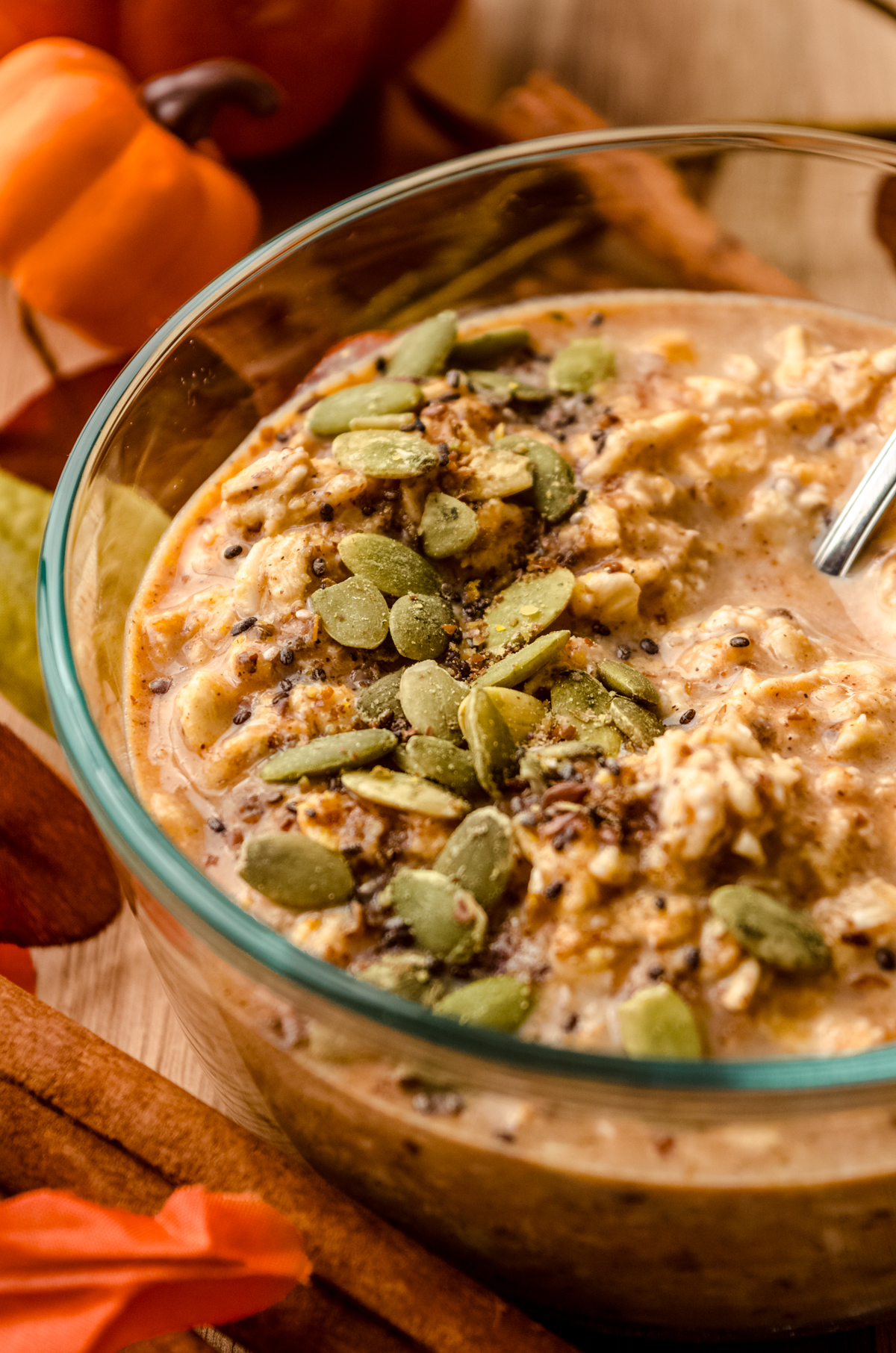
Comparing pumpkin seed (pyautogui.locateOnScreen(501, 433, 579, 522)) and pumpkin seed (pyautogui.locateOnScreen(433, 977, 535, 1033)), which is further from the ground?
pumpkin seed (pyautogui.locateOnScreen(501, 433, 579, 522))

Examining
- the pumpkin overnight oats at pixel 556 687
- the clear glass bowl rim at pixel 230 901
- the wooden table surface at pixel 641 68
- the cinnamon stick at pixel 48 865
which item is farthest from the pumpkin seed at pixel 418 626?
the wooden table surface at pixel 641 68

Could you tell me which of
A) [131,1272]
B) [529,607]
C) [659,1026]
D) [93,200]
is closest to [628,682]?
[529,607]

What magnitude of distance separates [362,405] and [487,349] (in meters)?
0.29

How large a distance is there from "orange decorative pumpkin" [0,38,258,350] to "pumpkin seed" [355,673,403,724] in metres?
1.34

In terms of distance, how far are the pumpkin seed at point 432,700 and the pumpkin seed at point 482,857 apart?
0.13 metres

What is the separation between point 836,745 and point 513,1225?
615 millimetres

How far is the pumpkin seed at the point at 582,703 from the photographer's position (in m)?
1.37

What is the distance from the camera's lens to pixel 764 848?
1.23 m

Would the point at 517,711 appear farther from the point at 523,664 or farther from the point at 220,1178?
the point at 220,1178

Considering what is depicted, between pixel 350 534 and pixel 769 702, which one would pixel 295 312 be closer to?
pixel 350 534

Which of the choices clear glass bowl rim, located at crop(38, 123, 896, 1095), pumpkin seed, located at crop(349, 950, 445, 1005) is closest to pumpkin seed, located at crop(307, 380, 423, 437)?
clear glass bowl rim, located at crop(38, 123, 896, 1095)

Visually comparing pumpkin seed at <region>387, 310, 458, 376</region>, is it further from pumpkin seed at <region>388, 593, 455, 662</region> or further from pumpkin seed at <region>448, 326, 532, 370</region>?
pumpkin seed at <region>388, 593, 455, 662</region>

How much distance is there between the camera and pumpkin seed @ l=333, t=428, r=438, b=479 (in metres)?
1.52

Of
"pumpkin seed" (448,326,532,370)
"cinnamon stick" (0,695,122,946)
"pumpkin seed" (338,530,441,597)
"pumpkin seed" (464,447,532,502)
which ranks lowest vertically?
"cinnamon stick" (0,695,122,946)
